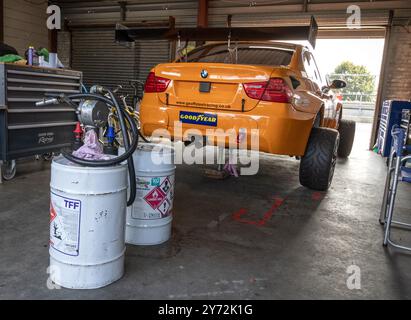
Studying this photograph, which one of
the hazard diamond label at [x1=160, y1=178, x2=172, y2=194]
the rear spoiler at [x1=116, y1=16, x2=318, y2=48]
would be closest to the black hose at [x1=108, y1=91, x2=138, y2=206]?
the hazard diamond label at [x1=160, y1=178, x2=172, y2=194]

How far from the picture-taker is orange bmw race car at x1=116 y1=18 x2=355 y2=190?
2.86m

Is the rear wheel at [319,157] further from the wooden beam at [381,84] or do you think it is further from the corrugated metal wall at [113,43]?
the corrugated metal wall at [113,43]

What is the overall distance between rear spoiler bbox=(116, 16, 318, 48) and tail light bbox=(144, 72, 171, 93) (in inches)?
22.2

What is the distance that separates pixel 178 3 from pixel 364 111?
1173 cm

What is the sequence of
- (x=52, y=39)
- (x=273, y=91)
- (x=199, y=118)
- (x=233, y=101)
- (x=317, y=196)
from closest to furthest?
1. (x=273, y=91)
2. (x=233, y=101)
3. (x=199, y=118)
4. (x=317, y=196)
5. (x=52, y=39)

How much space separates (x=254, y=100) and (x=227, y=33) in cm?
84

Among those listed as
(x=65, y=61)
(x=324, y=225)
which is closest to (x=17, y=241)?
(x=324, y=225)

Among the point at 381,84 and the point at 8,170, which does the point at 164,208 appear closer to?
the point at 8,170

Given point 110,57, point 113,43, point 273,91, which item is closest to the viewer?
point 273,91

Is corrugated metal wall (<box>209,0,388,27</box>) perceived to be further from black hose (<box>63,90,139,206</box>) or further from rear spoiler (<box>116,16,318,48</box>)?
black hose (<box>63,90,139,206</box>)

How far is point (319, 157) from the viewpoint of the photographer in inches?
133

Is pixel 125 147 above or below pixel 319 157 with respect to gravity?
above

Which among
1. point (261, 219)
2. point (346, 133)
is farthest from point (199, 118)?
point (346, 133)

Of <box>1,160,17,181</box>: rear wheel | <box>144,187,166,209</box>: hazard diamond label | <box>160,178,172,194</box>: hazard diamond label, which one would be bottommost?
<box>1,160,17,181</box>: rear wheel
